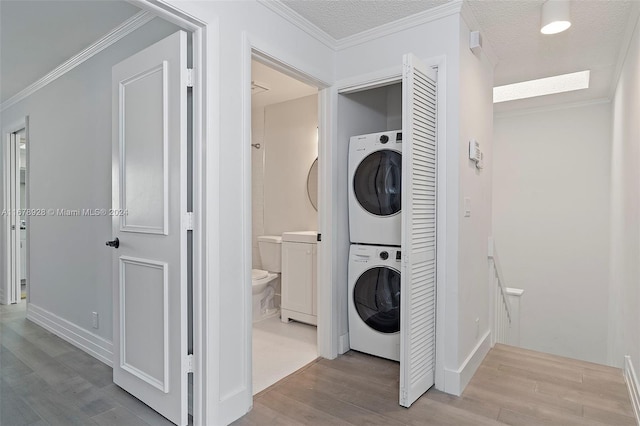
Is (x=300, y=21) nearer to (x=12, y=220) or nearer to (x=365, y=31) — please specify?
(x=365, y=31)

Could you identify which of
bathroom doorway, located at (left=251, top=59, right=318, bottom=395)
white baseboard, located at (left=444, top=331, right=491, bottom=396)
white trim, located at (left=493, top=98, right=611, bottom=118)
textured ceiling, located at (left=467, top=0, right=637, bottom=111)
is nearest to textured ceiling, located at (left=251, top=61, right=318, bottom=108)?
bathroom doorway, located at (left=251, top=59, right=318, bottom=395)

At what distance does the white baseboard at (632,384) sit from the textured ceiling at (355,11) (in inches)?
98.0

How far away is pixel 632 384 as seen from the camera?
7.16ft

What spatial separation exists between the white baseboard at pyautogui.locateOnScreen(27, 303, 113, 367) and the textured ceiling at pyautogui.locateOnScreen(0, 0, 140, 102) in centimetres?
218

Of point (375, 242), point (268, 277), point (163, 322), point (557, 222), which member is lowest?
point (268, 277)

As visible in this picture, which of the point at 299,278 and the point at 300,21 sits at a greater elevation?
the point at 300,21

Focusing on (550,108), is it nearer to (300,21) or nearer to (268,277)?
(300,21)

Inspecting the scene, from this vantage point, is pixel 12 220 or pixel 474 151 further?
pixel 12 220

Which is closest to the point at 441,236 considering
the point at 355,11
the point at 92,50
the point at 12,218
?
the point at 355,11

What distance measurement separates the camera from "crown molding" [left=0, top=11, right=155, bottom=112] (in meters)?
2.30

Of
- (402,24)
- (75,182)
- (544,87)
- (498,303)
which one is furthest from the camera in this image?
(544,87)

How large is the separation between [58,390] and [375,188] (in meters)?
2.44

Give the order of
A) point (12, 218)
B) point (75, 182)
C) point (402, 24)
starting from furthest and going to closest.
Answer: point (12, 218)
point (75, 182)
point (402, 24)

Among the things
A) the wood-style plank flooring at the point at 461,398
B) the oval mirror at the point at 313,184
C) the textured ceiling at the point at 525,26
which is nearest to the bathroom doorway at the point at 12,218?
the oval mirror at the point at 313,184
